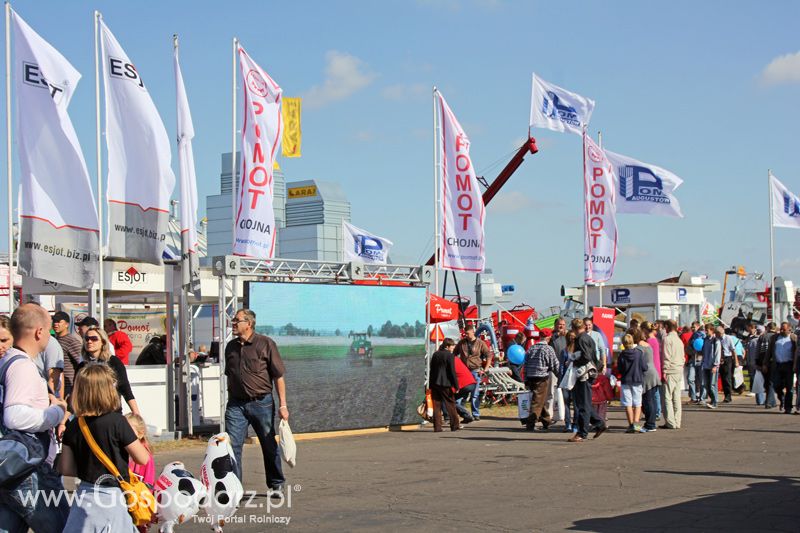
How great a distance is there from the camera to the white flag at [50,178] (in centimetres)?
1471

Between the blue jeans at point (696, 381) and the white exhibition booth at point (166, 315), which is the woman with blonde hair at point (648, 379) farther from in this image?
the white exhibition booth at point (166, 315)

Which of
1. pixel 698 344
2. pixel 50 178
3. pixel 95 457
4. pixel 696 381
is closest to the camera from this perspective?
pixel 95 457

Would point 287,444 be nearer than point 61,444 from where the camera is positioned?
No

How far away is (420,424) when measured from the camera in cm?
1875

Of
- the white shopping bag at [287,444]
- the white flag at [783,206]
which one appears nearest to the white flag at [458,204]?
the white shopping bag at [287,444]

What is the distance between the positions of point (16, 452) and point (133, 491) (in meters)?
0.73

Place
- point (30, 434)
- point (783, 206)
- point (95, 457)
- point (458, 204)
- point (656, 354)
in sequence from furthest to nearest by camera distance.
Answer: point (783, 206) → point (458, 204) → point (656, 354) → point (30, 434) → point (95, 457)

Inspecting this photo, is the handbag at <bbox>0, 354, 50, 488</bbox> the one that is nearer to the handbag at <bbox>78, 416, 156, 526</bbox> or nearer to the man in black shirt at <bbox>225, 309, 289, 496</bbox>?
the handbag at <bbox>78, 416, 156, 526</bbox>

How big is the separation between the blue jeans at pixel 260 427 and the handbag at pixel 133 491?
387 centimetres

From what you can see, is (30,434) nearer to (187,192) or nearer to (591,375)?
(591,375)

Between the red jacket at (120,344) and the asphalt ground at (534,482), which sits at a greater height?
the red jacket at (120,344)

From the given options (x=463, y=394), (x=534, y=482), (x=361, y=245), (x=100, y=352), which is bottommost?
(x=534, y=482)

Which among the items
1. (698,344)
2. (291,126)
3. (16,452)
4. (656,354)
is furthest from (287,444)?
(698,344)

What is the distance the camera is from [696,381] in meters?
24.0
